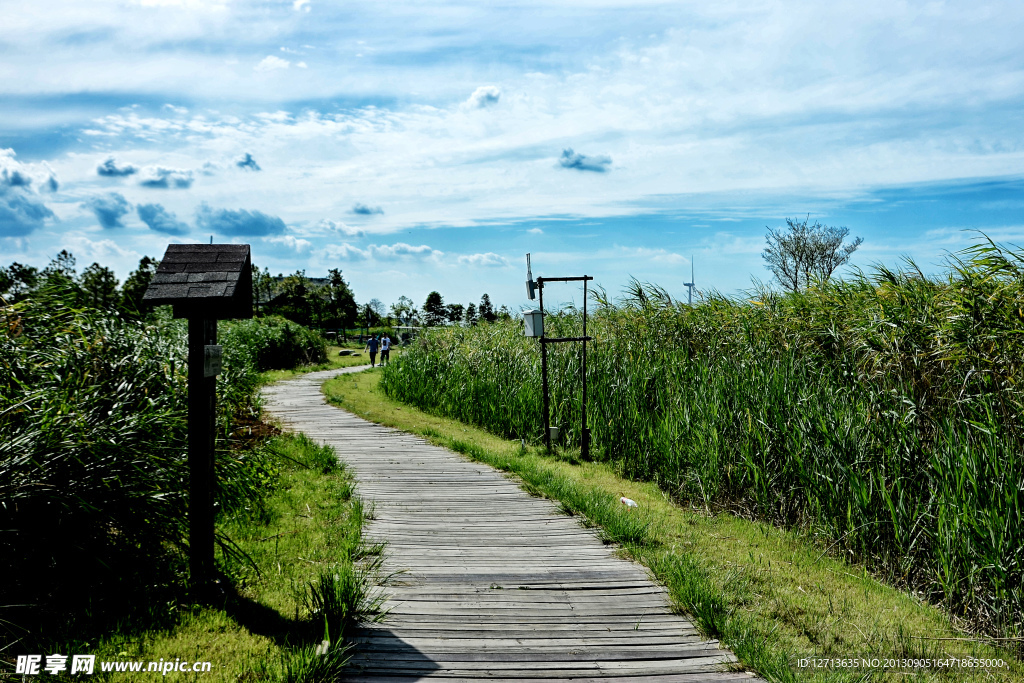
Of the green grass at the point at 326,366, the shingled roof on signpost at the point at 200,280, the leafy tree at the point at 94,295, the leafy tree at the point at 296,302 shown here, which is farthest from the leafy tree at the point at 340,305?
the shingled roof on signpost at the point at 200,280

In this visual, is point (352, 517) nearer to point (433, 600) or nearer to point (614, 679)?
point (433, 600)

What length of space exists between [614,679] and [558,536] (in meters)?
2.29

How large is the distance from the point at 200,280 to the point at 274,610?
216 cm

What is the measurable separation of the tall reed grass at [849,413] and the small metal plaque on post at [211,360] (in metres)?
4.92

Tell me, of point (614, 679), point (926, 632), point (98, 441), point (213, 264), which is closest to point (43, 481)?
point (98, 441)

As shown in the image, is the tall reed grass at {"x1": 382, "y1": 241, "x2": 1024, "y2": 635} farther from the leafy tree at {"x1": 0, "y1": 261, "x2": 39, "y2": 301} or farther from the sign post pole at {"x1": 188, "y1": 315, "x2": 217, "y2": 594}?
the leafy tree at {"x1": 0, "y1": 261, "x2": 39, "y2": 301}

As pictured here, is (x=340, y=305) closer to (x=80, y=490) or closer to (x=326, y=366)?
(x=326, y=366)

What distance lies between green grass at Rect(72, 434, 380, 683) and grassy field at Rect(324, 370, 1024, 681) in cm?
213

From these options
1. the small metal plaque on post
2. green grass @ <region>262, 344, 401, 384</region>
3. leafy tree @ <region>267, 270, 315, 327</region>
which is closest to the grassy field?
the small metal plaque on post

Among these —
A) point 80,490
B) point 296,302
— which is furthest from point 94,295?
point 296,302

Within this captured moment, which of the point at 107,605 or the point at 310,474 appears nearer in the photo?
the point at 107,605

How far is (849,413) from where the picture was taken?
20.5 ft

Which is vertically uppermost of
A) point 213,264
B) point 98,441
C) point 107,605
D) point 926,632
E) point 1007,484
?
point 213,264

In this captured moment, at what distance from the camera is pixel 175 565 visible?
14.6 ft
